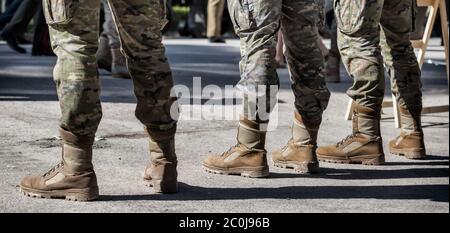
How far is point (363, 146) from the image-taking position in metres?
5.98

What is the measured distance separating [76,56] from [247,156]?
1325mm

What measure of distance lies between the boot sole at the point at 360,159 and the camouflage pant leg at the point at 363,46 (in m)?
0.30

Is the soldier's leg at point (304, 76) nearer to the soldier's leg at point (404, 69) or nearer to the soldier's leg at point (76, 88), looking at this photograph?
the soldier's leg at point (404, 69)

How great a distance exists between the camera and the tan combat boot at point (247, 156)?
533 centimetres

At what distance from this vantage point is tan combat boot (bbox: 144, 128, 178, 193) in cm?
482

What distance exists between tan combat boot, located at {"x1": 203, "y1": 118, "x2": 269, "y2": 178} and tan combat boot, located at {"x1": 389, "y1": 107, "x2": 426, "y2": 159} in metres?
1.31

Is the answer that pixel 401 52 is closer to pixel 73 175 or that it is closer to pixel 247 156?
pixel 247 156

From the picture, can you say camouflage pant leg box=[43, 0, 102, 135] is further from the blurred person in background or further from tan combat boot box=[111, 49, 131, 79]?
the blurred person in background

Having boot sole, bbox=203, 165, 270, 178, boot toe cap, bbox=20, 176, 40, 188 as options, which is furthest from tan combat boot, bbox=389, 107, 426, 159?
boot toe cap, bbox=20, 176, 40, 188

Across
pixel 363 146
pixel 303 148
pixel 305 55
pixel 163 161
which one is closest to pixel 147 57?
pixel 163 161

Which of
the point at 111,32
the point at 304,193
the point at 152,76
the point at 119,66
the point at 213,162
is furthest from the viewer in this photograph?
the point at 119,66

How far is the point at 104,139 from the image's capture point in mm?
6492

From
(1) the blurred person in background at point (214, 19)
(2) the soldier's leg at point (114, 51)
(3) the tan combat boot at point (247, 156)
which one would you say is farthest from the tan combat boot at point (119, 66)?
(1) the blurred person in background at point (214, 19)
